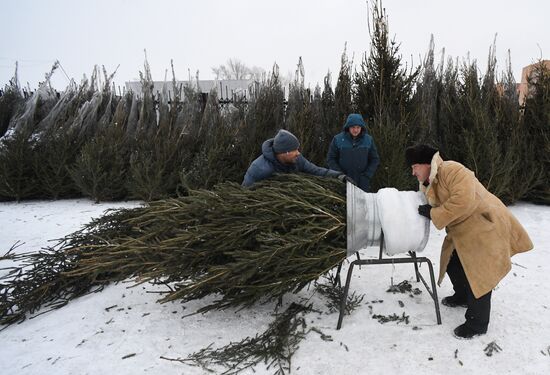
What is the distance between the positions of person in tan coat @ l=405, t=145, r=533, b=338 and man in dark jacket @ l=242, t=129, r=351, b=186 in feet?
3.08

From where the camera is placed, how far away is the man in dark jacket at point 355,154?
16.1 ft

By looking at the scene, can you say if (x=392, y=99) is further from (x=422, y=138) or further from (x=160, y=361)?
(x=160, y=361)

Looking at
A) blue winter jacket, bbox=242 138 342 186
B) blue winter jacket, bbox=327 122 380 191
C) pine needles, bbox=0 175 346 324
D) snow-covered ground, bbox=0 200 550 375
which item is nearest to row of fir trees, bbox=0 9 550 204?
blue winter jacket, bbox=327 122 380 191

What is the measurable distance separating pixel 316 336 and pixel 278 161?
5.61 ft

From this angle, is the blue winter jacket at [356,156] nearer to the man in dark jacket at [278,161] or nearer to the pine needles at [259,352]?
the man in dark jacket at [278,161]

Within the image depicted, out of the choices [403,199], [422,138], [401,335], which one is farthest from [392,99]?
[401,335]

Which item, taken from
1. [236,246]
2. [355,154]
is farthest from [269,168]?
[355,154]

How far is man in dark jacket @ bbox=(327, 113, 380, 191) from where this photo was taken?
193 inches

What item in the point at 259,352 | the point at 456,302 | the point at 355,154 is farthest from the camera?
the point at 355,154

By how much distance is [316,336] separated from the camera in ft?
9.36

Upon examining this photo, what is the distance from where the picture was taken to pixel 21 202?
7898mm

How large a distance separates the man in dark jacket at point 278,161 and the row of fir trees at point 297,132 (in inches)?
105

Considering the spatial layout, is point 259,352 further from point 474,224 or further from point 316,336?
point 474,224

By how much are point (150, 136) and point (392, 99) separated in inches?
197
